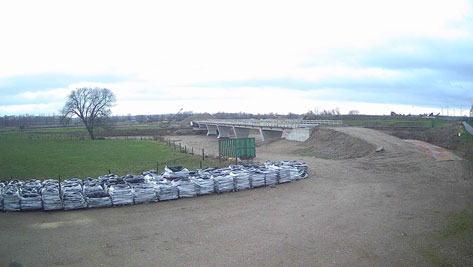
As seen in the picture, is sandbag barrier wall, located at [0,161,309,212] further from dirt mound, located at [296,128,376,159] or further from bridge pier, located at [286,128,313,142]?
bridge pier, located at [286,128,313,142]

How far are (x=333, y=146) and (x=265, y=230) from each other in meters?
A: 29.0

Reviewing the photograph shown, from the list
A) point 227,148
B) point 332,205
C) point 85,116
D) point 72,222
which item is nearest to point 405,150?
point 227,148

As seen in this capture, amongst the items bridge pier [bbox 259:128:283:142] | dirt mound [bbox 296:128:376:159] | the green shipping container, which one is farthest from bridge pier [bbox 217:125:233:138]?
the green shipping container

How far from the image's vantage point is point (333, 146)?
39.4 m

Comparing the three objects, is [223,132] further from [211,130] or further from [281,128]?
[281,128]

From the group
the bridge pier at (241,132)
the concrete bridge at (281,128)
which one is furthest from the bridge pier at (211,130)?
the bridge pier at (241,132)

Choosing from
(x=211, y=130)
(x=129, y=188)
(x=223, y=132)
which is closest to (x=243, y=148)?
(x=129, y=188)

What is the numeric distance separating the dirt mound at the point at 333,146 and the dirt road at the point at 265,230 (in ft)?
47.7

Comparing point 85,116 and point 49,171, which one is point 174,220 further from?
point 85,116

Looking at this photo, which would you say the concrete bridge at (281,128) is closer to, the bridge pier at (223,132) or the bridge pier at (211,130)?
the bridge pier at (223,132)

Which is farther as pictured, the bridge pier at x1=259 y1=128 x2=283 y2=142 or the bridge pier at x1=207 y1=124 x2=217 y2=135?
the bridge pier at x1=207 y1=124 x2=217 y2=135

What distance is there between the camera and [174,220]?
550 inches

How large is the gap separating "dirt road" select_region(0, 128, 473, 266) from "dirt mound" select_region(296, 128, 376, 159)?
14537 millimetres

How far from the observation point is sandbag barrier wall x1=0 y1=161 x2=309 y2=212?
15.2 metres
